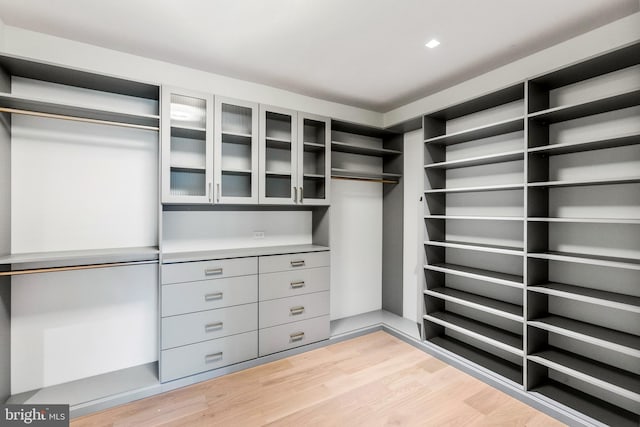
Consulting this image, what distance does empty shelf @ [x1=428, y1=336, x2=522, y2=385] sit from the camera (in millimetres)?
2316

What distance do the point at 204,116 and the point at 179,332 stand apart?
169cm

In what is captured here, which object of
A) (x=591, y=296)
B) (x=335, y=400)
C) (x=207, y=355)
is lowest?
(x=335, y=400)

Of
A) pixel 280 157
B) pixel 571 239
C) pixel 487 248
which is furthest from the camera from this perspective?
pixel 280 157

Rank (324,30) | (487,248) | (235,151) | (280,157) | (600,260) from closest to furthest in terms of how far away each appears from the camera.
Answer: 1. (600,260)
2. (324,30)
3. (487,248)
4. (235,151)
5. (280,157)

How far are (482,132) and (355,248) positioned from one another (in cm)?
182

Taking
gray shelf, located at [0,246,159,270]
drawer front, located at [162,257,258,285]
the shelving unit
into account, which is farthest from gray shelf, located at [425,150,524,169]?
gray shelf, located at [0,246,159,270]

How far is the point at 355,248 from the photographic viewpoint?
3.63m

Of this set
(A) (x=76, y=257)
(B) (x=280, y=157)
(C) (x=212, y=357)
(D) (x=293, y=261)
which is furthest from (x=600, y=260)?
(A) (x=76, y=257)

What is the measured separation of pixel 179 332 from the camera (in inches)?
89.4

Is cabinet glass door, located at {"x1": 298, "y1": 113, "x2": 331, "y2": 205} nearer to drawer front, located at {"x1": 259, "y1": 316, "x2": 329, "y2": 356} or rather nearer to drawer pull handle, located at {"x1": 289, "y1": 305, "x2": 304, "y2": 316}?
drawer pull handle, located at {"x1": 289, "y1": 305, "x2": 304, "y2": 316}

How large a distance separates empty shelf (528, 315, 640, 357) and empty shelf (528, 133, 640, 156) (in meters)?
1.18

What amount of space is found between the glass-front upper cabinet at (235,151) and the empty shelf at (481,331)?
80.1 inches

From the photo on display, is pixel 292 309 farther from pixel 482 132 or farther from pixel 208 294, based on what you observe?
pixel 482 132

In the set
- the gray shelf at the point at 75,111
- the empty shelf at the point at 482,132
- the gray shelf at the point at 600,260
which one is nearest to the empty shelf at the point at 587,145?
the empty shelf at the point at 482,132
